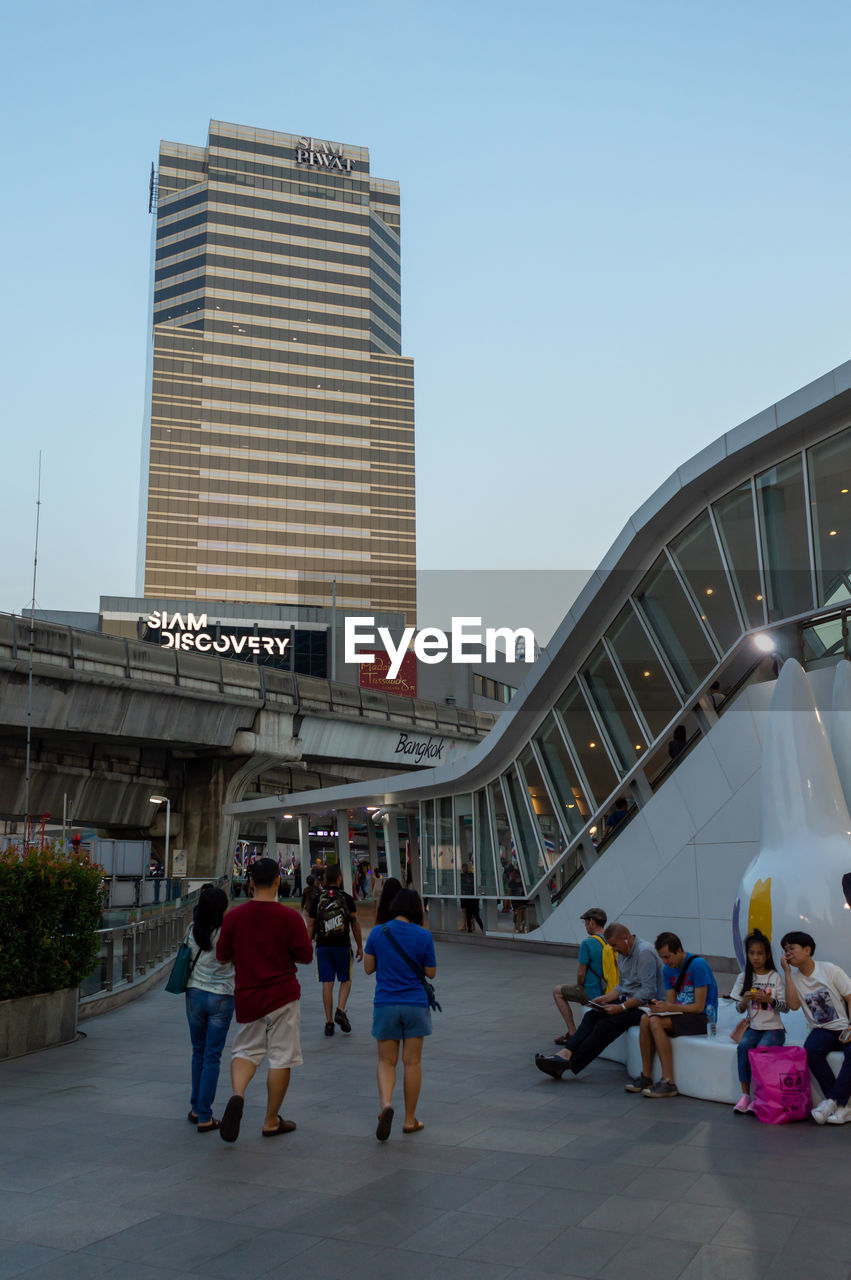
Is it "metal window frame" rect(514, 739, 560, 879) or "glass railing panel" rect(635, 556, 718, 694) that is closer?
"glass railing panel" rect(635, 556, 718, 694)

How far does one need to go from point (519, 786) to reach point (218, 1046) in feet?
55.4

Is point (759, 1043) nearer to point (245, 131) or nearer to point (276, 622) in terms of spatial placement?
point (276, 622)

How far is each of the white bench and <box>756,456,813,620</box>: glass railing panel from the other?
7.34 meters

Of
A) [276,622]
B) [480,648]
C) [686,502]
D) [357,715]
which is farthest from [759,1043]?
[276,622]

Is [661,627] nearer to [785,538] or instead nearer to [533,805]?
[785,538]

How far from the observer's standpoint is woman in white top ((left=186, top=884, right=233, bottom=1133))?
7.60m

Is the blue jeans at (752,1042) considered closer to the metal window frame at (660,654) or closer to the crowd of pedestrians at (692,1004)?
the crowd of pedestrians at (692,1004)

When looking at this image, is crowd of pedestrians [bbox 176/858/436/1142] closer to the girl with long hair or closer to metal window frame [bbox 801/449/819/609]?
the girl with long hair

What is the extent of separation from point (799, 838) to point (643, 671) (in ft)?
29.5

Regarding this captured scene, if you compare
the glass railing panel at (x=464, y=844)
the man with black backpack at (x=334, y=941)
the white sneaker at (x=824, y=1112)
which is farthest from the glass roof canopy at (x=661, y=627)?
the white sneaker at (x=824, y=1112)

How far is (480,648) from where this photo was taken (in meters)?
83.4

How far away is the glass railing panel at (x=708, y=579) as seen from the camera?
1644 cm

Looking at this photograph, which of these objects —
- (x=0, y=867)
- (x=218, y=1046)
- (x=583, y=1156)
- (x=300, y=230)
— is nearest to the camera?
(x=583, y=1156)

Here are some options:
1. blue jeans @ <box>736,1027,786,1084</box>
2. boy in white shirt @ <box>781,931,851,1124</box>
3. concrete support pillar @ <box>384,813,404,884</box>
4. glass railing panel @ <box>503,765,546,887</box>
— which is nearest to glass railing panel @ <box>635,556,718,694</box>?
glass railing panel @ <box>503,765,546,887</box>
